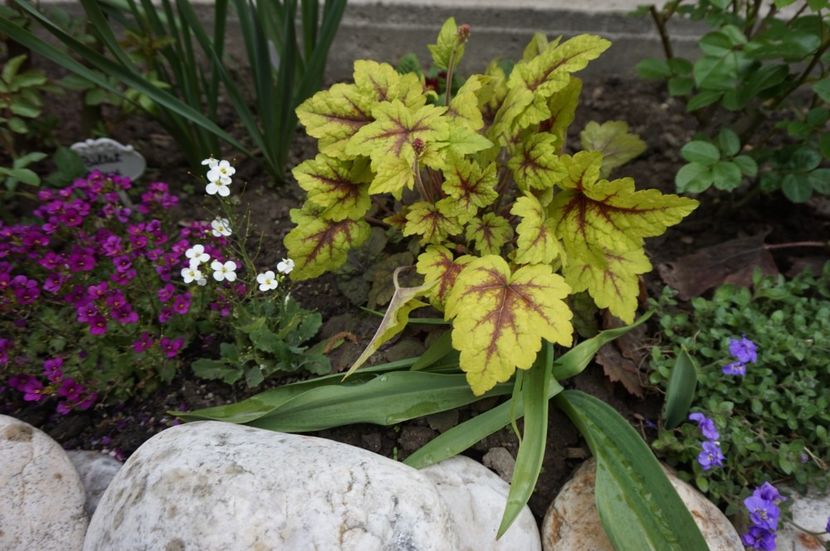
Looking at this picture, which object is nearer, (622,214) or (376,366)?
(622,214)

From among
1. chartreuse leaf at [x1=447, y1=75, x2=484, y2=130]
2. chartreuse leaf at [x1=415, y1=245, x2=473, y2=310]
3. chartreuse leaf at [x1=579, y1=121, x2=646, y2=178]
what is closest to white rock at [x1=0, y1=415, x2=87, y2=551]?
chartreuse leaf at [x1=415, y1=245, x2=473, y2=310]

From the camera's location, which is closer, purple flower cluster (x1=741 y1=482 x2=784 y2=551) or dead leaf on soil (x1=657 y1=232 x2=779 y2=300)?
purple flower cluster (x1=741 y1=482 x2=784 y2=551)

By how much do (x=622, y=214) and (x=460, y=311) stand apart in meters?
0.48

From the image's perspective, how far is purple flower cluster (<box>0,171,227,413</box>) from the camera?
5.21ft

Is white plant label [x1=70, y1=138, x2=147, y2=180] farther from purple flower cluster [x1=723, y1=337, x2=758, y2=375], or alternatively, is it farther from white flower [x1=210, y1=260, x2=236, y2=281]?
purple flower cluster [x1=723, y1=337, x2=758, y2=375]

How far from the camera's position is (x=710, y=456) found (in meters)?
1.47

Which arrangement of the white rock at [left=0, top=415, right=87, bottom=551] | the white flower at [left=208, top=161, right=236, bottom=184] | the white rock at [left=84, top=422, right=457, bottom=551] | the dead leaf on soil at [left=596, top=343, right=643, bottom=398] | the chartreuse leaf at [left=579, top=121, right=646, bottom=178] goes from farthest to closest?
the chartreuse leaf at [left=579, top=121, right=646, bottom=178], the dead leaf on soil at [left=596, top=343, right=643, bottom=398], the white flower at [left=208, top=161, right=236, bottom=184], the white rock at [left=0, top=415, right=87, bottom=551], the white rock at [left=84, top=422, right=457, bottom=551]

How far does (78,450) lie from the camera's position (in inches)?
65.7

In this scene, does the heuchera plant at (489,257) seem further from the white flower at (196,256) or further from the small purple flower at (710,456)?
the white flower at (196,256)

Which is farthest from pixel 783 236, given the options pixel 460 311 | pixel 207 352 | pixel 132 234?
pixel 132 234

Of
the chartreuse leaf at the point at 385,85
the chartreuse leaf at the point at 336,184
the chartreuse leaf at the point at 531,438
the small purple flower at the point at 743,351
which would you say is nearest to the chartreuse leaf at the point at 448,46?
the chartreuse leaf at the point at 385,85

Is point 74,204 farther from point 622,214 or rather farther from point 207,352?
point 622,214

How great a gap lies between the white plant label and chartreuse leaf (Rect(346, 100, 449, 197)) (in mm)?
1023

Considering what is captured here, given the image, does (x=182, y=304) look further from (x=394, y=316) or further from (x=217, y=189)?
(x=394, y=316)
